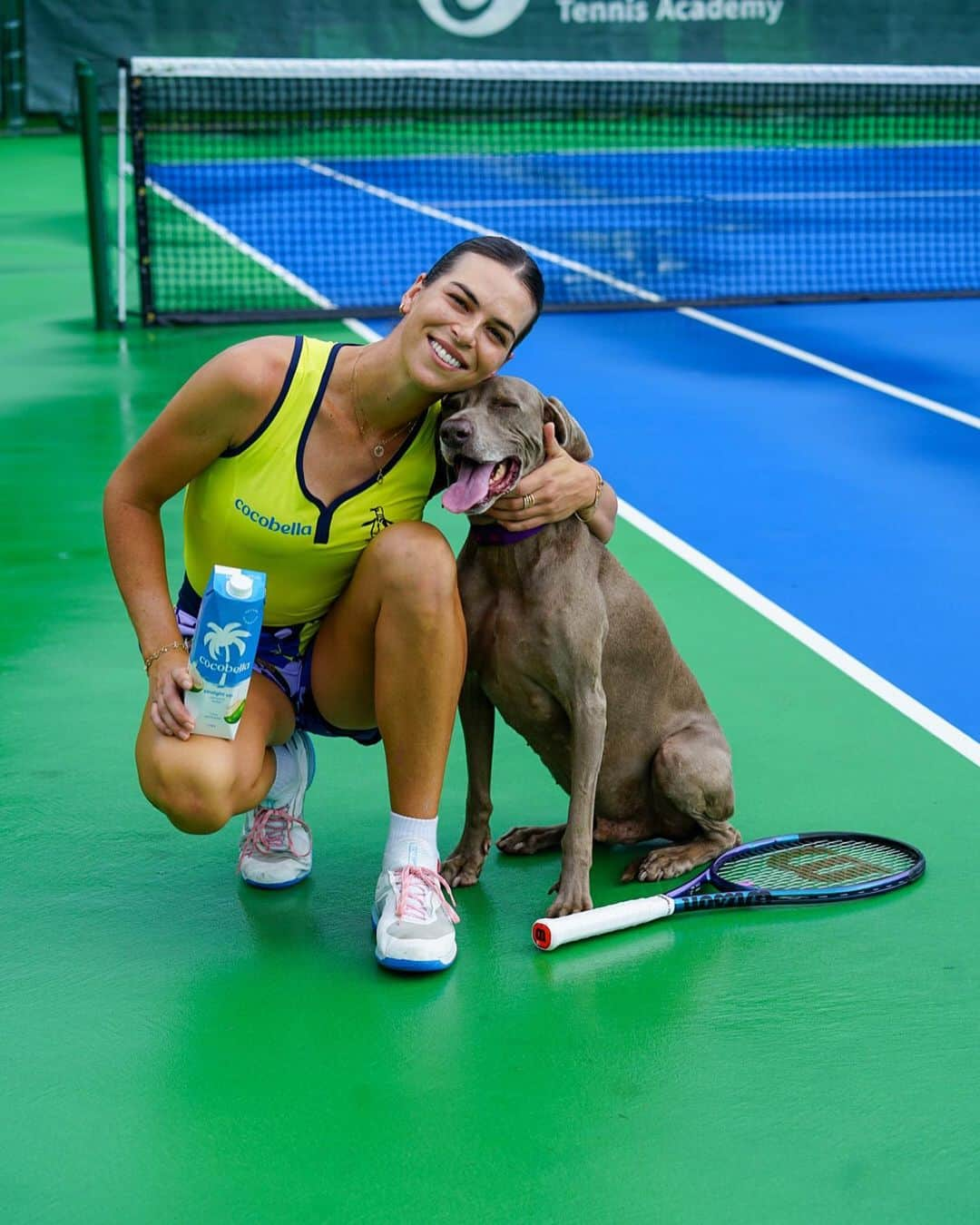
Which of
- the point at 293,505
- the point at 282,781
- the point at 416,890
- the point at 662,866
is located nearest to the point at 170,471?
the point at 293,505

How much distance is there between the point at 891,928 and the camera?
12.1ft

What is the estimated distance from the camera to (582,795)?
3.66 m

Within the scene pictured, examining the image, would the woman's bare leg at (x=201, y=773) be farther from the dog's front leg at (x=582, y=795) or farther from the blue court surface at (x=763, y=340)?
the blue court surface at (x=763, y=340)

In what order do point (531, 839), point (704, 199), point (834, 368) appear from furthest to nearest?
point (704, 199) → point (834, 368) → point (531, 839)

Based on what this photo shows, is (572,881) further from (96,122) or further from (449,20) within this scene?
(449,20)

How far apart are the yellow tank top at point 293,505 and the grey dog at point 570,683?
0.15m

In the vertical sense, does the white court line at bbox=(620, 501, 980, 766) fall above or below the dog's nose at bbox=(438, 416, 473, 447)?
below

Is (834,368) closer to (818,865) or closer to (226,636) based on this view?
(818,865)

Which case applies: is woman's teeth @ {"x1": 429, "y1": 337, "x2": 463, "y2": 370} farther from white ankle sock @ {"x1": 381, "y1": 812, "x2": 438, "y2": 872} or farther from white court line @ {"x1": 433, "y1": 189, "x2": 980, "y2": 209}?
white court line @ {"x1": 433, "y1": 189, "x2": 980, "y2": 209}

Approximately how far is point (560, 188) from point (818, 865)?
13795 millimetres

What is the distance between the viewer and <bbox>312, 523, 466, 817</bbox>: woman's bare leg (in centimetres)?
350

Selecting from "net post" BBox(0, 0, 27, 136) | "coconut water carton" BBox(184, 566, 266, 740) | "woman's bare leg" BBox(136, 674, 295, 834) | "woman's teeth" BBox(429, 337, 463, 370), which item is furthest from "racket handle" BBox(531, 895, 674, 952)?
"net post" BBox(0, 0, 27, 136)

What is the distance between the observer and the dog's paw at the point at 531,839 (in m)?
4.07

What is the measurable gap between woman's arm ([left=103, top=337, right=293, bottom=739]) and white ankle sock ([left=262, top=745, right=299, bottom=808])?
0.46m
